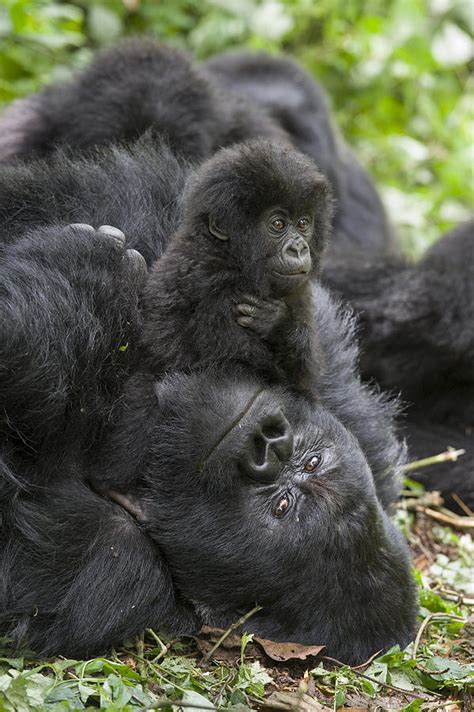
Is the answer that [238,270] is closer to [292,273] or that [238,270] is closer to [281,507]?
[292,273]

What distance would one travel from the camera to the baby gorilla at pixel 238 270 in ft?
9.59

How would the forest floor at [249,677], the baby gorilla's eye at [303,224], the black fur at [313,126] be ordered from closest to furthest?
the forest floor at [249,677] < the baby gorilla's eye at [303,224] < the black fur at [313,126]

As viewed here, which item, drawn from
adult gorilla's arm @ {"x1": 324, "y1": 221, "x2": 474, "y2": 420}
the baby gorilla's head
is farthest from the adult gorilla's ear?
adult gorilla's arm @ {"x1": 324, "y1": 221, "x2": 474, "y2": 420}

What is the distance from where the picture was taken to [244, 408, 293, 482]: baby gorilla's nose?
286 centimetres

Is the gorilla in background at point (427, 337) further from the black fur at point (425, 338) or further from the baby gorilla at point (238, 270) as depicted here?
the baby gorilla at point (238, 270)

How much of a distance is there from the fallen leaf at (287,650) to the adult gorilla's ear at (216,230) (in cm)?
123

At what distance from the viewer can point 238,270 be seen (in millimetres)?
2953

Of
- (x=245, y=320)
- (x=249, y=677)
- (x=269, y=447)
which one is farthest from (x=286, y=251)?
(x=249, y=677)

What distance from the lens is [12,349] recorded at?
275cm

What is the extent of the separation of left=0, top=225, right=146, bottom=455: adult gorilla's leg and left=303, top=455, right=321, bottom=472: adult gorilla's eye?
616 mm

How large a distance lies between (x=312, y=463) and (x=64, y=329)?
85 centimetres

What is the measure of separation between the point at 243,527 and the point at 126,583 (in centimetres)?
38

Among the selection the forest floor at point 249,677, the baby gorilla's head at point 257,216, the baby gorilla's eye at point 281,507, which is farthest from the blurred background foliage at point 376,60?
the forest floor at point 249,677

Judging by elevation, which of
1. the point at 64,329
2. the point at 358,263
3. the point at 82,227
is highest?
the point at 358,263
